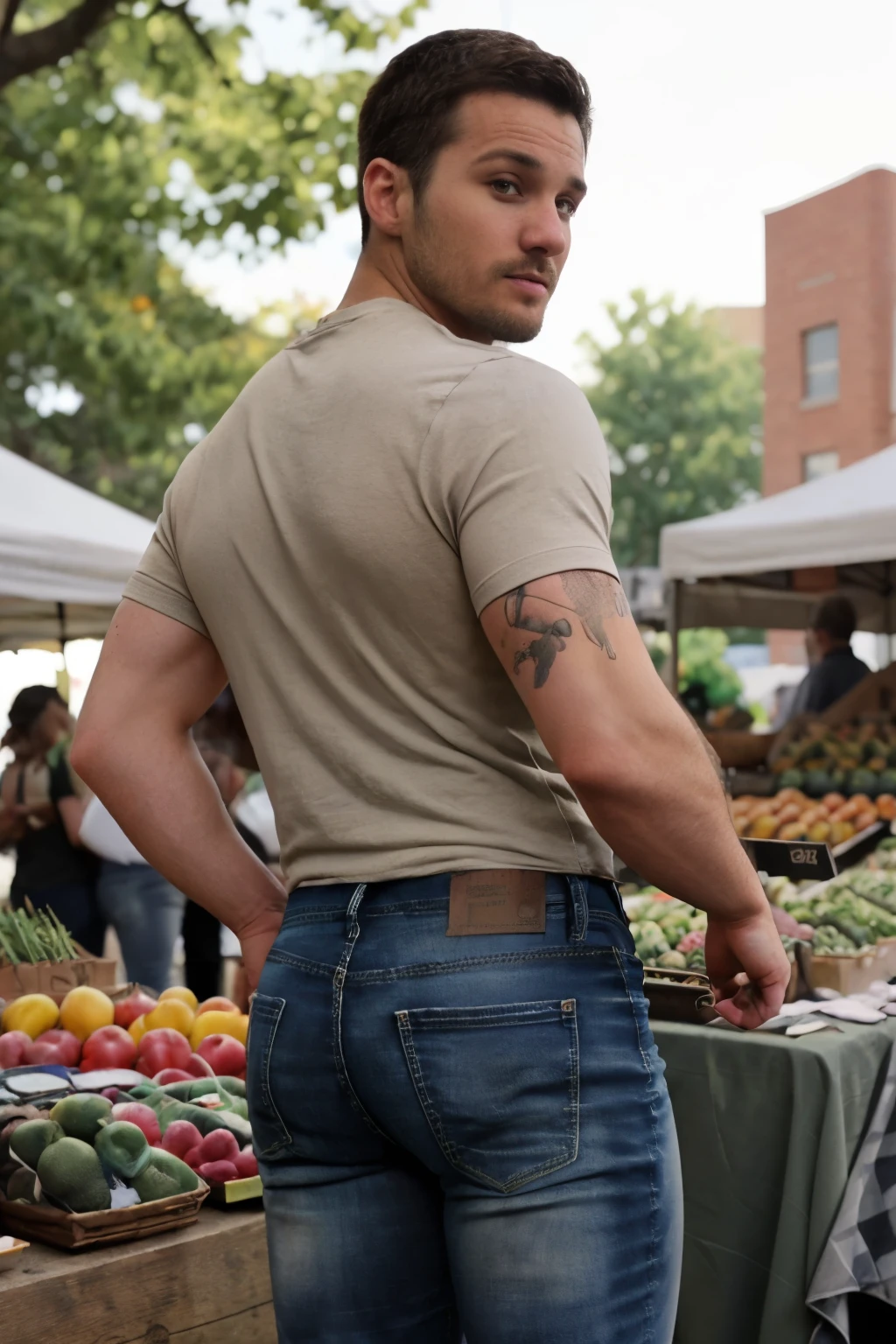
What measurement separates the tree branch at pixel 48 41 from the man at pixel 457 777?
700 cm

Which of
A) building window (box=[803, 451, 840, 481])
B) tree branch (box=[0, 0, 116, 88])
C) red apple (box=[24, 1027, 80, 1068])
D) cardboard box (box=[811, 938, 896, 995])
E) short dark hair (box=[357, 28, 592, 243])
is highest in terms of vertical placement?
building window (box=[803, 451, 840, 481])

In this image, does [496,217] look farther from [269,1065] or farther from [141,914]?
[141,914]

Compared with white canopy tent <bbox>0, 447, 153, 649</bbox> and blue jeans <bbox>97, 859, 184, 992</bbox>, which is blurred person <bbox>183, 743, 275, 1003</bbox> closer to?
blue jeans <bbox>97, 859, 184, 992</bbox>

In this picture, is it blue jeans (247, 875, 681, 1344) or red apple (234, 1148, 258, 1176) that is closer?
blue jeans (247, 875, 681, 1344)

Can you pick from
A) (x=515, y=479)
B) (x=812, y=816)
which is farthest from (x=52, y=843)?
(x=515, y=479)

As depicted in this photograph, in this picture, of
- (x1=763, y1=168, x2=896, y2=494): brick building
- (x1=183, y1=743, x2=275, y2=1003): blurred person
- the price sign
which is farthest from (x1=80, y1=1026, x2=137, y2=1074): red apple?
(x1=763, y1=168, x2=896, y2=494): brick building

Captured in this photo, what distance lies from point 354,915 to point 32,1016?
7.67ft

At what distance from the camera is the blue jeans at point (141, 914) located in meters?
5.68

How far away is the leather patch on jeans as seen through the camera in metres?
1.21

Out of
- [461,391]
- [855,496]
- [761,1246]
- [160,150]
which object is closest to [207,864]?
[461,391]

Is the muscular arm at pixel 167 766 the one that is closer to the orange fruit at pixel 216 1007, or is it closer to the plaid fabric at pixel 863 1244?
the plaid fabric at pixel 863 1244

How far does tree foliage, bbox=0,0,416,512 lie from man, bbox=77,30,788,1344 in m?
7.10

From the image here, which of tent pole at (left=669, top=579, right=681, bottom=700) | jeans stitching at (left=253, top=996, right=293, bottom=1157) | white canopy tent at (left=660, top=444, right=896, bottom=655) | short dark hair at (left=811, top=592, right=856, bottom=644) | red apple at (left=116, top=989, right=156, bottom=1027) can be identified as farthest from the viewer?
tent pole at (left=669, top=579, right=681, bottom=700)

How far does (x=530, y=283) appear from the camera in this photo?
4.52 ft
